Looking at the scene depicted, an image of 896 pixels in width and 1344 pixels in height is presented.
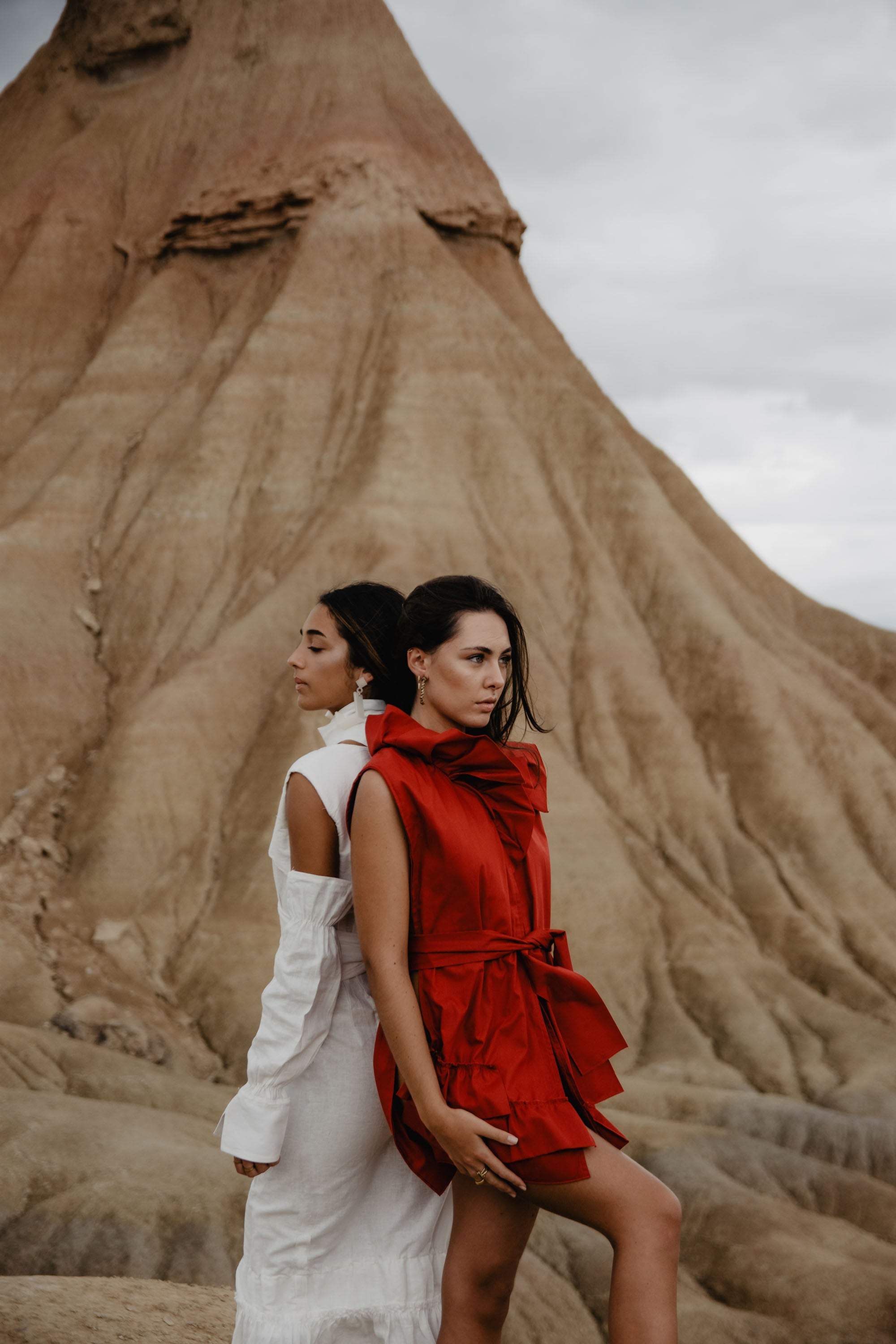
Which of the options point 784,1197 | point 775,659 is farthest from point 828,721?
point 784,1197

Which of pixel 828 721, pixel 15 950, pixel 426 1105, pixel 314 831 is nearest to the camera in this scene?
pixel 426 1105

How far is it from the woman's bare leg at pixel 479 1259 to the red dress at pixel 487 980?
14cm

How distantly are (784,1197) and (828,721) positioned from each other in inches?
313

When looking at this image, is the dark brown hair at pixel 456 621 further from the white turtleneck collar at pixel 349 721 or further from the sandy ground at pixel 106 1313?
the sandy ground at pixel 106 1313

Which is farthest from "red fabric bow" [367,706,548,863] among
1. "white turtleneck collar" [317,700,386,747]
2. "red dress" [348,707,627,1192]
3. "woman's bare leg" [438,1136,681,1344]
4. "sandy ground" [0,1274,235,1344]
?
"sandy ground" [0,1274,235,1344]

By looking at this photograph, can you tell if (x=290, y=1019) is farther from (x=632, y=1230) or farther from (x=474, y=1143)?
(x=632, y=1230)

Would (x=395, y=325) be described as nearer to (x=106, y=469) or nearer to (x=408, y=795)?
(x=106, y=469)

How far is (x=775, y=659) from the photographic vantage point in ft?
62.3

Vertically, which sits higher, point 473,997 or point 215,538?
point 215,538

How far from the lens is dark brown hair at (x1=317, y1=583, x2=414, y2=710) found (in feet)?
9.94

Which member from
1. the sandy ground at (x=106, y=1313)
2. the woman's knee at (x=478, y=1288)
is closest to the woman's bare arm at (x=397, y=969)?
the woman's knee at (x=478, y=1288)

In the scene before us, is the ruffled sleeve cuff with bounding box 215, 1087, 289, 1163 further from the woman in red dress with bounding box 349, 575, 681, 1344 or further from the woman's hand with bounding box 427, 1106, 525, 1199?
the woman's hand with bounding box 427, 1106, 525, 1199

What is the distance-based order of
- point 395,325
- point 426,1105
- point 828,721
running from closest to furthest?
point 426,1105
point 828,721
point 395,325

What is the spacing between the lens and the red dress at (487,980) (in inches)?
95.6
